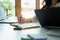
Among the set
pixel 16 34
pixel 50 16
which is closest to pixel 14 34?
pixel 16 34

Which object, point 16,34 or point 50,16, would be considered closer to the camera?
point 16,34

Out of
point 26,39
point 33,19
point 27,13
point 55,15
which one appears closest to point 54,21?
point 55,15

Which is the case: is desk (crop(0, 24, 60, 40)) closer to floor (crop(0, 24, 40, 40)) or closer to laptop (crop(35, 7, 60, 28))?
floor (crop(0, 24, 40, 40))

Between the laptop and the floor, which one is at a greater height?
the laptop

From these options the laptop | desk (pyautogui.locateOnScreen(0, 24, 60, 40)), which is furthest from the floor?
the laptop

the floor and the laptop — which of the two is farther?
the laptop

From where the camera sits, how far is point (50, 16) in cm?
121

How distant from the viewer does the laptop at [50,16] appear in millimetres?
1146

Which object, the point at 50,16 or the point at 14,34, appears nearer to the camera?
the point at 14,34

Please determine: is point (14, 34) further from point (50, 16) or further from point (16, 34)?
point (50, 16)

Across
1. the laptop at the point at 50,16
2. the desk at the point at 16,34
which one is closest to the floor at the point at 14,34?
the desk at the point at 16,34

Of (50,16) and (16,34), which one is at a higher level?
(50,16)

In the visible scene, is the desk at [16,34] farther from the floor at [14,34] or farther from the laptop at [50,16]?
the laptop at [50,16]

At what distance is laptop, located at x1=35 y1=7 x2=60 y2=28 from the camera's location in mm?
1146
